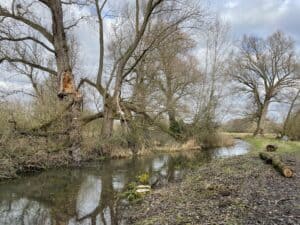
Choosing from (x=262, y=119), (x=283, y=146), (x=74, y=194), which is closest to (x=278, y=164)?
(x=74, y=194)

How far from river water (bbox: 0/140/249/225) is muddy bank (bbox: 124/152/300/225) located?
1.19 meters

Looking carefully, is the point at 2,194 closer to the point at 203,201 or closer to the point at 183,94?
the point at 203,201

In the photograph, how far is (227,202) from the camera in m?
9.06

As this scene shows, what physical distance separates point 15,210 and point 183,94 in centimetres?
2202

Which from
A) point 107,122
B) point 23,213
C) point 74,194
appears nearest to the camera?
point 23,213

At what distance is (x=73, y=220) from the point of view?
9531 millimetres

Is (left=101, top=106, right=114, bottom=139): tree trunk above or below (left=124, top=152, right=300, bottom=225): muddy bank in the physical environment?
above

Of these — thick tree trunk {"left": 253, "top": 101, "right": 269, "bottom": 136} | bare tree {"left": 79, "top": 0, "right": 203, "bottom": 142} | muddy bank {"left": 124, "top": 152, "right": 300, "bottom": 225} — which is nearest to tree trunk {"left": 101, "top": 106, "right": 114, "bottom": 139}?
bare tree {"left": 79, "top": 0, "right": 203, "bottom": 142}

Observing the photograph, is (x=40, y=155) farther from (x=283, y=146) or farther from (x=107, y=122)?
(x=283, y=146)

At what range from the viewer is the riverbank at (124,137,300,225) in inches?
304

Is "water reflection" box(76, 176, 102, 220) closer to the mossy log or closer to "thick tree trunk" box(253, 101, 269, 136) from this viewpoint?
the mossy log

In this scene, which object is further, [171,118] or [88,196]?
[171,118]

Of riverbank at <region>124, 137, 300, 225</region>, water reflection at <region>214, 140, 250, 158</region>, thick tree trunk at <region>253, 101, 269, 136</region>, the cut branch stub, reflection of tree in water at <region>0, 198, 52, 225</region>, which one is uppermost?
the cut branch stub

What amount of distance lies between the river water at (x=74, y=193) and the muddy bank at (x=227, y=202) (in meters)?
1.19
